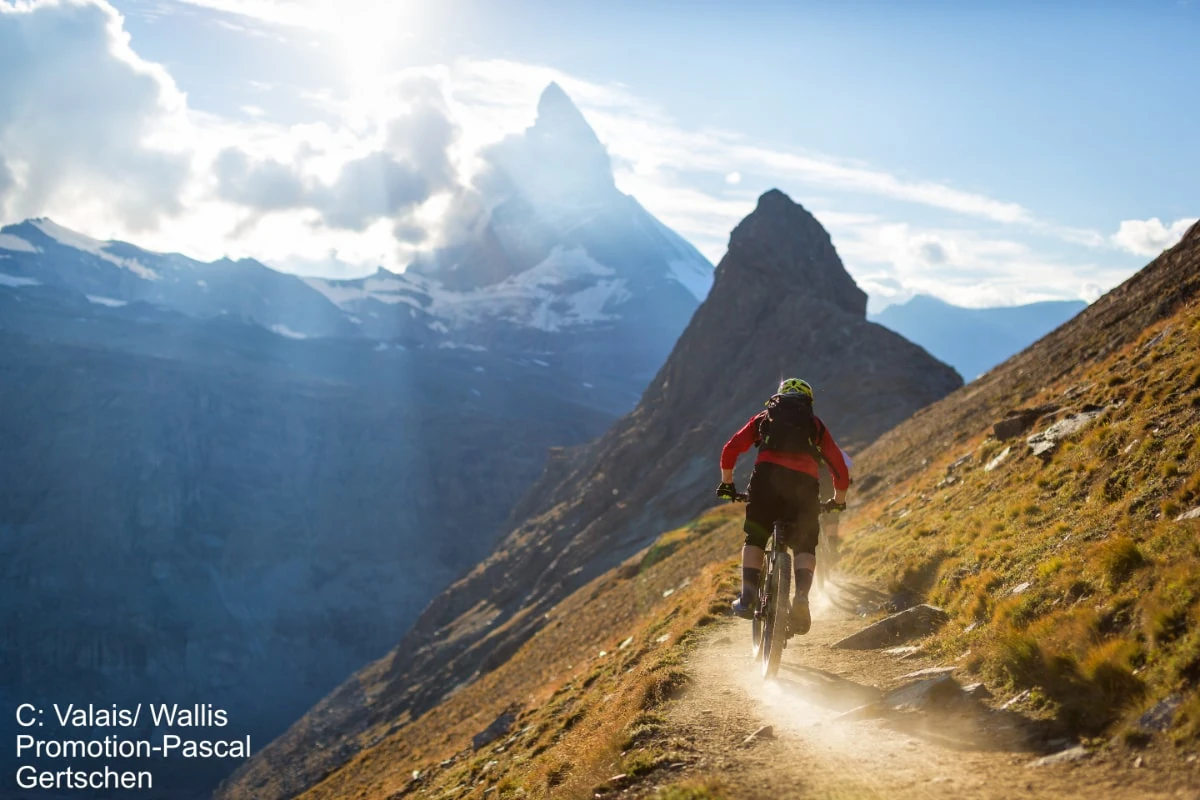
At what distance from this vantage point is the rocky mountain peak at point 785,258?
12444cm

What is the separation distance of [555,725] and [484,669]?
5974cm

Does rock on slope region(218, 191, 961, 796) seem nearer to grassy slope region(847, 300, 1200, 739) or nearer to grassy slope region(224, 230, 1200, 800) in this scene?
grassy slope region(224, 230, 1200, 800)

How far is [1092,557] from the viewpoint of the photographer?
9609mm

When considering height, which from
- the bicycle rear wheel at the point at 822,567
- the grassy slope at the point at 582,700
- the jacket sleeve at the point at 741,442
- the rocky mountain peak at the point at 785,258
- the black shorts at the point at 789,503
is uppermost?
the rocky mountain peak at the point at 785,258

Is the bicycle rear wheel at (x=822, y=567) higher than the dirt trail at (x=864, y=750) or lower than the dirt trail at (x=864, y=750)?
higher

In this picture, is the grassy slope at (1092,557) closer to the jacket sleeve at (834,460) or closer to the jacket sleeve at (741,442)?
the jacket sleeve at (834,460)

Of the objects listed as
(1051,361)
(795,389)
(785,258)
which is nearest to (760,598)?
(795,389)

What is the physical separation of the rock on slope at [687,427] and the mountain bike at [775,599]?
192ft

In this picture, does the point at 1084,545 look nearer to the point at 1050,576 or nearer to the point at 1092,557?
the point at 1050,576

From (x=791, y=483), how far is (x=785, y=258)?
4729 inches

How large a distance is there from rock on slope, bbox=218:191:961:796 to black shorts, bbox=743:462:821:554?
59178mm

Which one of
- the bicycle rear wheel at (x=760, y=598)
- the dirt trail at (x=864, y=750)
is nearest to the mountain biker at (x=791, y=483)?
the bicycle rear wheel at (x=760, y=598)

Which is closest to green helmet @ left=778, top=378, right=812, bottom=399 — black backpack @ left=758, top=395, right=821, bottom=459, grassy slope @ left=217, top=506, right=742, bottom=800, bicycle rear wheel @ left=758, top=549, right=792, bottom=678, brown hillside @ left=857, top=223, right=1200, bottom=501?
black backpack @ left=758, top=395, right=821, bottom=459

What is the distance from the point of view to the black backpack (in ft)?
35.7
